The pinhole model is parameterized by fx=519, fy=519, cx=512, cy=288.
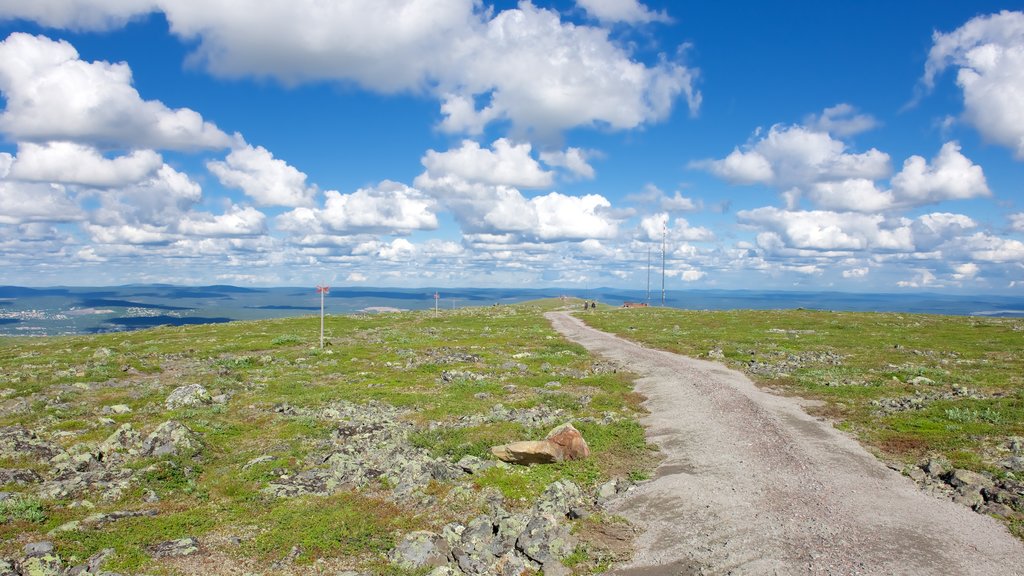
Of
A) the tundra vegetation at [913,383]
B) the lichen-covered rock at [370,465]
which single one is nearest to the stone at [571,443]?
the lichen-covered rock at [370,465]

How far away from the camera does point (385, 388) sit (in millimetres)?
38094

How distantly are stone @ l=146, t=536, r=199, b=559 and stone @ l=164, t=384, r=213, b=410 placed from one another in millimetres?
18549

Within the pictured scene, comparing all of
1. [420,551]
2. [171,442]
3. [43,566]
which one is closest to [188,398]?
[171,442]

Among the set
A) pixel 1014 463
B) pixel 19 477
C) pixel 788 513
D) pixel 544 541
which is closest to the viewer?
pixel 544 541

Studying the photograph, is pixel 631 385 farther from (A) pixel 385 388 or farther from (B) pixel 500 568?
(B) pixel 500 568

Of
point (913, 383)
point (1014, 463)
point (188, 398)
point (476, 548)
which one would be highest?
point (913, 383)

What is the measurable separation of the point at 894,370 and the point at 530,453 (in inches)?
1415

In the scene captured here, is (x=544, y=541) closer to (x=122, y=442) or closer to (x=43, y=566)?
(x=43, y=566)

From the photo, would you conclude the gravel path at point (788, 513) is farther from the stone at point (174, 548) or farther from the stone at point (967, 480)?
the stone at point (174, 548)

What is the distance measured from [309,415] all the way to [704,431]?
22227mm

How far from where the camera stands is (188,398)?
33.1m

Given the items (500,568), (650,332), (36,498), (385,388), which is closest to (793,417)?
(500,568)

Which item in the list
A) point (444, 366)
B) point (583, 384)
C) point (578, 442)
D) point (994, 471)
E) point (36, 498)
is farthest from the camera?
point (444, 366)

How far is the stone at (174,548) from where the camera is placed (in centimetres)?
1558
